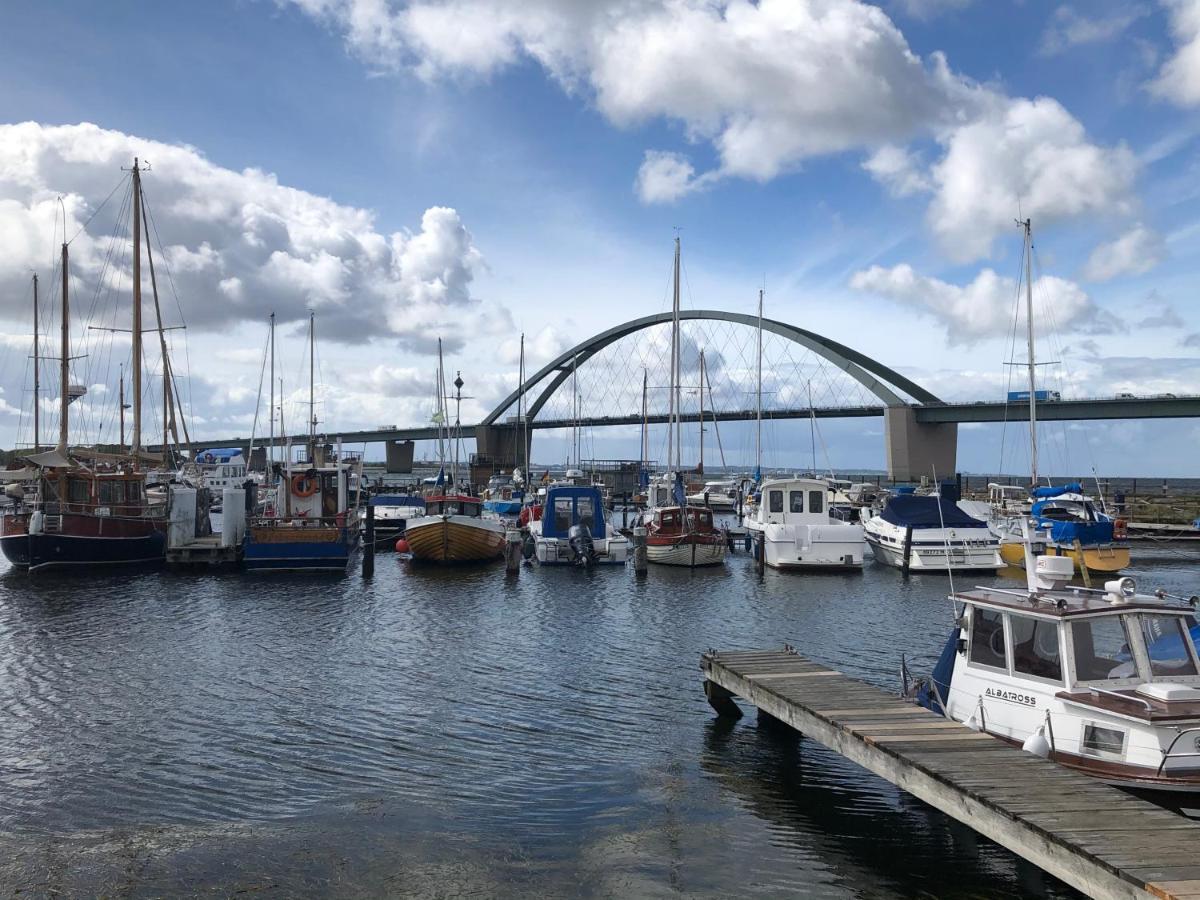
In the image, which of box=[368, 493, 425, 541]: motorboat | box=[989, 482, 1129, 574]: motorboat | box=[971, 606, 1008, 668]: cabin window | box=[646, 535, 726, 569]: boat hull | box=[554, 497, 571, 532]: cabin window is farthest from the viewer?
box=[368, 493, 425, 541]: motorboat

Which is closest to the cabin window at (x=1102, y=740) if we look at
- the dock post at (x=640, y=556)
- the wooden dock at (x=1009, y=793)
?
the wooden dock at (x=1009, y=793)

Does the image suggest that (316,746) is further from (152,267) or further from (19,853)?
(152,267)

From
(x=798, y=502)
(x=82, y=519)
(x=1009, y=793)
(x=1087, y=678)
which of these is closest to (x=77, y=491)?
(x=82, y=519)

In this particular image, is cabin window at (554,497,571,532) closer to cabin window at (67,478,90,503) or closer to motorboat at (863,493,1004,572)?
motorboat at (863,493,1004,572)

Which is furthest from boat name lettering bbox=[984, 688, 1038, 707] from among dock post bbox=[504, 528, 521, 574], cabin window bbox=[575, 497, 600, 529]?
cabin window bbox=[575, 497, 600, 529]

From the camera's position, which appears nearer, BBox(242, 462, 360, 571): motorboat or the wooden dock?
the wooden dock

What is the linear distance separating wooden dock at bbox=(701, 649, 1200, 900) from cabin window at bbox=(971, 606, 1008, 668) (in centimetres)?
95

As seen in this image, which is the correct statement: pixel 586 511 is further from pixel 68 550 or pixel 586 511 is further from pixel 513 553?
pixel 68 550

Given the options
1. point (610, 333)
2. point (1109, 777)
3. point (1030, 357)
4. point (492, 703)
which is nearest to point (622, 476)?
point (610, 333)

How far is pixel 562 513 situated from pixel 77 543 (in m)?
17.2

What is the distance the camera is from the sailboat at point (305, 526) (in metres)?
32.6

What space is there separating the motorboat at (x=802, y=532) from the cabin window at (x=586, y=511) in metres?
6.22

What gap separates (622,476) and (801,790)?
8099 cm

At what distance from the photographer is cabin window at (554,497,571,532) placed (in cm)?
3678
